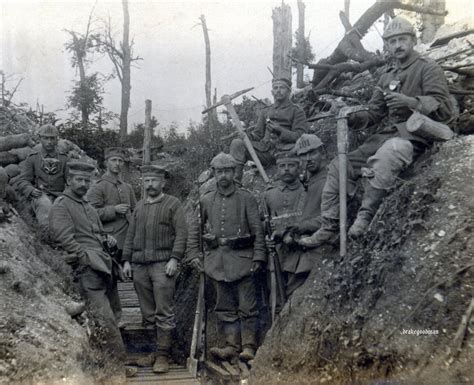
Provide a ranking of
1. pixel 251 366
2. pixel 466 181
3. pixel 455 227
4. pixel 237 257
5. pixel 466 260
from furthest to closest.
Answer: pixel 237 257
pixel 251 366
pixel 466 181
pixel 455 227
pixel 466 260

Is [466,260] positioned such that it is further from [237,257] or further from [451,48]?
[451,48]

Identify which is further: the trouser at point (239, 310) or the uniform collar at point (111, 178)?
the uniform collar at point (111, 178)

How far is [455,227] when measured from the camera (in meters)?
4.72

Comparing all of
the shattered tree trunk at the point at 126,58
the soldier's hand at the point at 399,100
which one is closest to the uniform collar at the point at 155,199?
the soldier's hand at the point at 399,100

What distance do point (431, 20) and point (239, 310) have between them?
28.1 feet

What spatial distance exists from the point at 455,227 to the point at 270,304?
273 centimetres

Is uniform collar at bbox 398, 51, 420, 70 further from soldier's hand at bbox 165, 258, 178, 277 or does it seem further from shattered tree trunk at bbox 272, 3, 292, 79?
shattered tree trunk at bbox 272, 3, 292, 79

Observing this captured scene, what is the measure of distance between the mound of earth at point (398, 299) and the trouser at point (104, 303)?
5.05ft

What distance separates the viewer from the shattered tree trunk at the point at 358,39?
1055 cm

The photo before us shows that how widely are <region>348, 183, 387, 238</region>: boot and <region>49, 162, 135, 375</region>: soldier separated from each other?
284 centimetres

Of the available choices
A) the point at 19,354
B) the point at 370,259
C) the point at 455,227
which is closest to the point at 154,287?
the point at 19,354

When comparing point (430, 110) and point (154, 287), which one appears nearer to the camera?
point (430, 110)

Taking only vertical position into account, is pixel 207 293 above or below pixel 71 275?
below

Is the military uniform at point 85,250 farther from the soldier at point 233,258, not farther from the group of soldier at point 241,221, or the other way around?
the soldier at point 233,258
